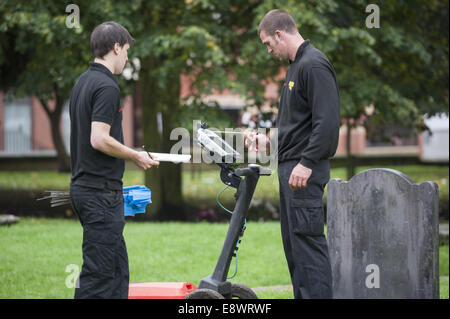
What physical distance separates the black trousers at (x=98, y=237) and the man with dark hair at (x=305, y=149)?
1.11m

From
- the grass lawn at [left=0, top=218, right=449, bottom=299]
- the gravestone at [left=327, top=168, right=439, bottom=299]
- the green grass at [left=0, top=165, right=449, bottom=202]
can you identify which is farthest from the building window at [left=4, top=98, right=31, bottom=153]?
the gravestone at [left=327, top=168, right=439, bottom=299]

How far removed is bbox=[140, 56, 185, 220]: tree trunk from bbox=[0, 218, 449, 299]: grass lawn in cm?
290

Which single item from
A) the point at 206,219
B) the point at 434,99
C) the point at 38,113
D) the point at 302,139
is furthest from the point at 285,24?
the point at 38,113

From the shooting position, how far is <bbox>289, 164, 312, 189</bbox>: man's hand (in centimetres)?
399

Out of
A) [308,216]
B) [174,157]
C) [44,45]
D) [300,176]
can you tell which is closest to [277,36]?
[300,176]

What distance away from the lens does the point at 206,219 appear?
41.5 ft

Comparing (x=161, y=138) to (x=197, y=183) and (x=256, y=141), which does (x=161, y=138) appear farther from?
(x=256, y=141)

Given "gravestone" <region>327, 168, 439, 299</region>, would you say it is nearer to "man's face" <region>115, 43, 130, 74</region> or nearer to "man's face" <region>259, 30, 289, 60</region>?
"man's face" <region>259, 30, 289, 60</region>

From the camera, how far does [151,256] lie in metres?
8.29

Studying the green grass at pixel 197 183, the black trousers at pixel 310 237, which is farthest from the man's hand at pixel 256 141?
the green grass at pixel 197 183

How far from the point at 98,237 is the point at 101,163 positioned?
0.45 metres

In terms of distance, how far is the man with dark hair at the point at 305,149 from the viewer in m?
4.03
